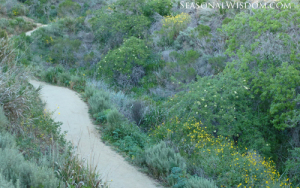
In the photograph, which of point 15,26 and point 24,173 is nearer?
point 24,173

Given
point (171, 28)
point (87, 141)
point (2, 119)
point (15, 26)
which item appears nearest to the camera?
point (2, 119)

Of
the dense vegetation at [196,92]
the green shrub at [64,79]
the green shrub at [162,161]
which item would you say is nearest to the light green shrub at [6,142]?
the dense vegetation at [196,92]

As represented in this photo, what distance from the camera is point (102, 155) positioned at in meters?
6.12

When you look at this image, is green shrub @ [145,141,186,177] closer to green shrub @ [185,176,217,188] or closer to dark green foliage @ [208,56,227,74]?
green shrub @ [185,176,217,188]

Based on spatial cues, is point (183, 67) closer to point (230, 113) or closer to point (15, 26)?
point (230, 113)

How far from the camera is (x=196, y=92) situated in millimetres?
8945

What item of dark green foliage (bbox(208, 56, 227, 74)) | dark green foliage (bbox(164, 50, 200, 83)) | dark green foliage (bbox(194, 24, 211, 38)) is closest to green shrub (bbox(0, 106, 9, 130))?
dark green foliage (bbox(164, 50, 200, 83))

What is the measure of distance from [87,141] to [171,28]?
38.2 feet

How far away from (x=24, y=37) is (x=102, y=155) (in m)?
14.4

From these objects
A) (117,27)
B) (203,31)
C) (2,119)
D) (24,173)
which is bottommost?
(24,173)

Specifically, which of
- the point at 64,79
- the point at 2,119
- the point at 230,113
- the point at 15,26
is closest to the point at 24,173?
the point at 2,119

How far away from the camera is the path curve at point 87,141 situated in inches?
206

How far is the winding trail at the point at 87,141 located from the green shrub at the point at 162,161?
265 millimetres

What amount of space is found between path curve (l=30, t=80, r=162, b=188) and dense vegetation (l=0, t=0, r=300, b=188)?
0.30 metres
